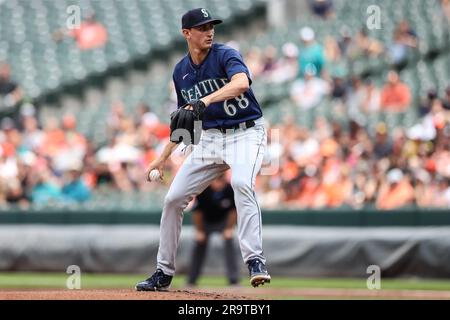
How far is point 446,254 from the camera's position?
12734 millimetres

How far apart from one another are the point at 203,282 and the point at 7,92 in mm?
7915

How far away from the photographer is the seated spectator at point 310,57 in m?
17.3

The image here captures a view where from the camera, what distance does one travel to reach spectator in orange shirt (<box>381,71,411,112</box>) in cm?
1579

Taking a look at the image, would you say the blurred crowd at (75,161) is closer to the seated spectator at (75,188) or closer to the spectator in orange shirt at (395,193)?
the seated spectator at (75,188)

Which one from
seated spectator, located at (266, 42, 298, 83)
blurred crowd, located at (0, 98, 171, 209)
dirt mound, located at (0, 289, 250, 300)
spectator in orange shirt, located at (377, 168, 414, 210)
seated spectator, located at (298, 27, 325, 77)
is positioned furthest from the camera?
seated spectator, located at (266, 42, 298, 83)

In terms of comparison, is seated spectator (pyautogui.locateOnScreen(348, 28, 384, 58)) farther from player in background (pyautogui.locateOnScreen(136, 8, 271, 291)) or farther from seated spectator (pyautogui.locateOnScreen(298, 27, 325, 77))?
player in background (pyautogui.locateOnScreen(136, 8, 271, 291))

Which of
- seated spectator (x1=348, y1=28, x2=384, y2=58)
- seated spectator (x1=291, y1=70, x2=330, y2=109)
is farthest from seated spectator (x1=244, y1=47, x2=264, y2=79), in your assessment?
seated spectator (x1=348, y1=28, x2=384, y2=58)

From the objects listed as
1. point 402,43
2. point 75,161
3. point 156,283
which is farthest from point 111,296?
point 402,43

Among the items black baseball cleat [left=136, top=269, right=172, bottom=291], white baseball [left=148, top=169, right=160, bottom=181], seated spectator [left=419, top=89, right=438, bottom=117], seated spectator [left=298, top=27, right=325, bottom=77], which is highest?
seated spectator [left=298, top=27, right=325, bottom=77]

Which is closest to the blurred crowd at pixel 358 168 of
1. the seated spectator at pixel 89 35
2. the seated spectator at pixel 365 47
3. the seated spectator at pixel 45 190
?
the seated spectator at pixel 365 47

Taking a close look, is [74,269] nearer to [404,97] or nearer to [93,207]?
[93,207]

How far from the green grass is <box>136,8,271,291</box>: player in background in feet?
15.2

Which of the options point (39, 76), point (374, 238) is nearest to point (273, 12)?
point (39, 76)

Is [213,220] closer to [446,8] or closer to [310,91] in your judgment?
[310,91]
